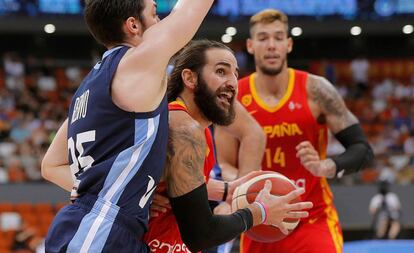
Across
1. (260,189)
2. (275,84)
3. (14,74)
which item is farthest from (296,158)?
(14,74)

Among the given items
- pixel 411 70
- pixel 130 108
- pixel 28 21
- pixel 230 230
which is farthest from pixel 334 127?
pixel 411 70

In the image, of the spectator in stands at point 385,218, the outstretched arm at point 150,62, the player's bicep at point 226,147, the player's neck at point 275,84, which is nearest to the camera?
the outstretched arm at point 150,62

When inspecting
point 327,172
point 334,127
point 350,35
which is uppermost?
point 350,35

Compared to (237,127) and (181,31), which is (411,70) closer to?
(237,127)

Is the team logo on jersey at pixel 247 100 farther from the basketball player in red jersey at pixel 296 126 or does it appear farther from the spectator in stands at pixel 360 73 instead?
the spectator in stands at pixel 360 73

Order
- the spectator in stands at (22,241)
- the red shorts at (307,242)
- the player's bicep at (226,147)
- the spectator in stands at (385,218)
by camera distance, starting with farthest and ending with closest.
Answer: the spectator in stands at (385,218) < the spectator in stands at (22,241) < the player's bicep at (226,147) < the red shorts at (307,242)

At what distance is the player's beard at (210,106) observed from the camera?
12.3 feet

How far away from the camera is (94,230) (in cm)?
320

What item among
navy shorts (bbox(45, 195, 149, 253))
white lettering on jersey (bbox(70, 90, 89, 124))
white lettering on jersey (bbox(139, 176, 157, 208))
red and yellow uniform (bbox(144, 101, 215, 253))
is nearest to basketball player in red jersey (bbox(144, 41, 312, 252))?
red and yellow uniform (bbox(144, 101, 215, 253))

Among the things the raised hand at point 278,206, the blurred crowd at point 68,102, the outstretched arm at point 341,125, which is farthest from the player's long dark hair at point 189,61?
the blurred crowd at point 68,102

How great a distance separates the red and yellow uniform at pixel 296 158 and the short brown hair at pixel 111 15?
92.2 inches

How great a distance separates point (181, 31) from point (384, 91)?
17.7 meters

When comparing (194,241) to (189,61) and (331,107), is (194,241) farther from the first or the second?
(331,107)

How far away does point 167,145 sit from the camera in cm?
346
